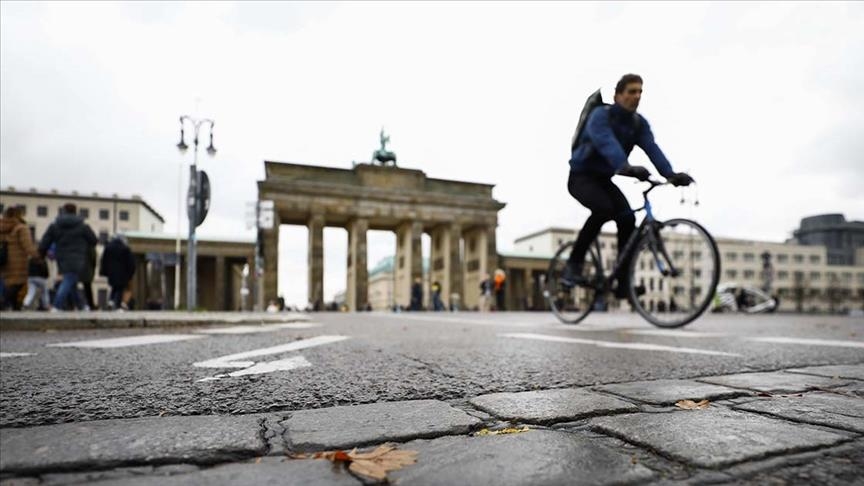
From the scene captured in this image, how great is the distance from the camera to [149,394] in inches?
74.6

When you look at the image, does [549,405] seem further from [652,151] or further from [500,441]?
[652,151]

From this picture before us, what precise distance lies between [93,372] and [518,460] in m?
2.21

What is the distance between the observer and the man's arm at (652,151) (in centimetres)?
447

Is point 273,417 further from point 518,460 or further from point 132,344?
point 132,344

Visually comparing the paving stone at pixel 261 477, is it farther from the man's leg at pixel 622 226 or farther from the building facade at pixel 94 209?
the building facade at pixel 94 209

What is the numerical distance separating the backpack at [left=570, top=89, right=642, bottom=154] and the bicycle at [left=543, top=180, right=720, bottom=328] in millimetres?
620

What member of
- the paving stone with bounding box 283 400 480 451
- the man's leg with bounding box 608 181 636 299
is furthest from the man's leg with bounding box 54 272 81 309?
the paving stone with bounding box 283 400 480 451

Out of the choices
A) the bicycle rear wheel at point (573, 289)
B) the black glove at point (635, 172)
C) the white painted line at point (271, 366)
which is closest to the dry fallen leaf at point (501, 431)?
the white painted line at point (271, 366)

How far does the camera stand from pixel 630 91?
3.60 metres

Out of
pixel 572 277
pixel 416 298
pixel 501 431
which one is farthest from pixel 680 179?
pixel 416 298

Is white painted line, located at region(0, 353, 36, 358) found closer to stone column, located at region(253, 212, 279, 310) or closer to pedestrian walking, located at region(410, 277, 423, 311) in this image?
pedestrian walking, located at region(410, 277, 423, 311)

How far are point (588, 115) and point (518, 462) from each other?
3290mm

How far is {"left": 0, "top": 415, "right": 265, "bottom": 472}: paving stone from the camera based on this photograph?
1.08 meters

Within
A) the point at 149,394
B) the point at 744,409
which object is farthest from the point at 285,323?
the point at 744,409
